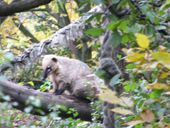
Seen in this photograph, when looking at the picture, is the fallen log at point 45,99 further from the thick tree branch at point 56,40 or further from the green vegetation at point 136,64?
the thick tree branch at point 56,40

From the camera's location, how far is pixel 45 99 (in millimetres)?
5324

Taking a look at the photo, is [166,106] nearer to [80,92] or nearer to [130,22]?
[130,22]

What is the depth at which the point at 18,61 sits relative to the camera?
A: 7.11 m

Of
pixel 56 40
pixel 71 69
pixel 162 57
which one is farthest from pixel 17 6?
pixel 162 57

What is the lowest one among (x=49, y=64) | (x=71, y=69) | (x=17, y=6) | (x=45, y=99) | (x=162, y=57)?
(x=162, y=57)

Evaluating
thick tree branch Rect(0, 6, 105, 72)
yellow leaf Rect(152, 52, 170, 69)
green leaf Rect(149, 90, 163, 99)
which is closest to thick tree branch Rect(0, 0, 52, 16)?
thick tree branch Rect(0, 6, 105, 72)

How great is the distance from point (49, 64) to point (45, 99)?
2.05 metres

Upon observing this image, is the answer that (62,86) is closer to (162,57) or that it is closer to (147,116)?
(147,116)

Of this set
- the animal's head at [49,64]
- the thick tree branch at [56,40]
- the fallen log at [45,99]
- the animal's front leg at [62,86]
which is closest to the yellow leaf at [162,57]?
the fallen log at [45,99]

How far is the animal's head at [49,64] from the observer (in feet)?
23.8

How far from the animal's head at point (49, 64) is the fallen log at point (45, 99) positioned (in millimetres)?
1392

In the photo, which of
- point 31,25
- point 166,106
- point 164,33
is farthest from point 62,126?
point 31,25

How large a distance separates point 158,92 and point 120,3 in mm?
643

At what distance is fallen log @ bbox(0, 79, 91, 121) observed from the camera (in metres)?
4.99
